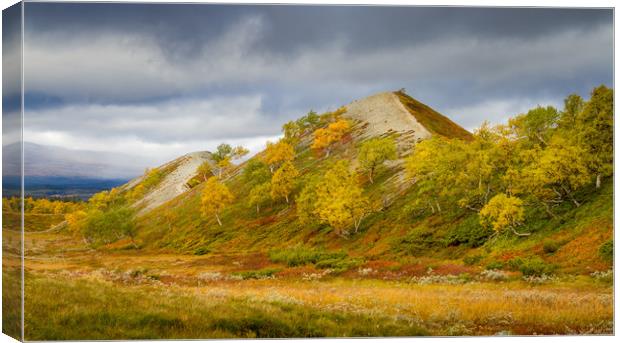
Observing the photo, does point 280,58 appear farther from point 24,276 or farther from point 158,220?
point 24,276

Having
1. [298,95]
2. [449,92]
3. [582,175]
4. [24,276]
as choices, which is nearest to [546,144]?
[582,175]

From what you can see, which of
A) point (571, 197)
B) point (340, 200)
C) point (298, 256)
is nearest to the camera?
point (571, 197)

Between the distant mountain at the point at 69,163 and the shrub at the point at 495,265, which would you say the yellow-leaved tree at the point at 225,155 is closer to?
the distant mountain at the point at 69,163

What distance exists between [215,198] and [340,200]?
541cm

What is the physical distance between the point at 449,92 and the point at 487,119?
6.43 ft

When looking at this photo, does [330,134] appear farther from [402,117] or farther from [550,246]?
[550,246]

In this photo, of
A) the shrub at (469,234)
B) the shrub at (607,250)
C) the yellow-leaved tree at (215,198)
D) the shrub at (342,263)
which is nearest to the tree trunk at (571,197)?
the shrub at (607,250)

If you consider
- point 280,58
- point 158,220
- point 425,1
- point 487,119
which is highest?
point 425,1

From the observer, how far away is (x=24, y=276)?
20.0 meters

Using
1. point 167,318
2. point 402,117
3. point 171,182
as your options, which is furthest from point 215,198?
point 402,117

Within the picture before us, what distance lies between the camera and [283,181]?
24156mm

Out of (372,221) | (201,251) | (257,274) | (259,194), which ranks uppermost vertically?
(259,194)

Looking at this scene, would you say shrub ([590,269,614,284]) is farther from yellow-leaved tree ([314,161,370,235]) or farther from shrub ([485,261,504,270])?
yellow-leaved tree ([314,161,370,235])

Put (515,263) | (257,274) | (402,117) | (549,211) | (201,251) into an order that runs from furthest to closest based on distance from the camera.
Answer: (402,117)
(201,251)
(257,274)
(549,211)
(515,263)
